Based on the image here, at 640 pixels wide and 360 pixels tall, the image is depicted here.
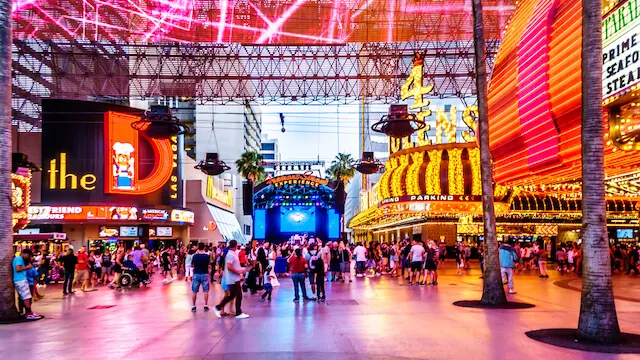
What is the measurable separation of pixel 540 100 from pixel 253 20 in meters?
18.3

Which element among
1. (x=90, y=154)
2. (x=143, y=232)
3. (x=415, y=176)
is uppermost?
(x=90, y=154)

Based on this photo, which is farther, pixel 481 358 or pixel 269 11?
pixel 269 11

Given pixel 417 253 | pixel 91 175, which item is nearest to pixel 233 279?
pixel 417 253

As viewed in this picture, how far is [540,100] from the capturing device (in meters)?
16.2

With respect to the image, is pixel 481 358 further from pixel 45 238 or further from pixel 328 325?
pixel 45 238

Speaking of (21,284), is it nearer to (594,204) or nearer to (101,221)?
(594,204)

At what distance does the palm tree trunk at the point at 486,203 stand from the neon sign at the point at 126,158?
3413cm

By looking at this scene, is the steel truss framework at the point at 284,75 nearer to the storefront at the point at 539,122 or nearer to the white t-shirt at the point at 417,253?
the storefront at the point at 539,122

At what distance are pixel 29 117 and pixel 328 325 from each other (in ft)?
140

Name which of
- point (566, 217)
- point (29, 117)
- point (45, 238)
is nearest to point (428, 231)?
point (566, 217)

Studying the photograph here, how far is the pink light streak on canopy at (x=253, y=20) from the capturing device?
98.7ft

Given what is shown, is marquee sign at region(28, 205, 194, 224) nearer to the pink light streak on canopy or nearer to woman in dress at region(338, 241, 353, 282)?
the pink light streak on canopy

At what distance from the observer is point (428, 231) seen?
4103 cm

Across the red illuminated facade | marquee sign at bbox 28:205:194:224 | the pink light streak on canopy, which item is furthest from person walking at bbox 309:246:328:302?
marquee sign at bbox 28:205:194:224
